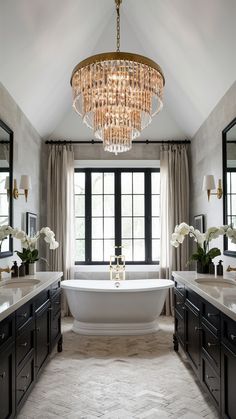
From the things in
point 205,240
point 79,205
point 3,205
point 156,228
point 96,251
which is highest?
point 79,205

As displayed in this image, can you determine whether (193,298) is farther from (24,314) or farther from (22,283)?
(22,283)

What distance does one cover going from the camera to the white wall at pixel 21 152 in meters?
3.82

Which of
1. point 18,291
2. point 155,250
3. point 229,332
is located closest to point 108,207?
point 155,250

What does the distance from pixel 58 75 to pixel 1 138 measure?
4.22 feet

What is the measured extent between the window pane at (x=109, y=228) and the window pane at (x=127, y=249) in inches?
8.7

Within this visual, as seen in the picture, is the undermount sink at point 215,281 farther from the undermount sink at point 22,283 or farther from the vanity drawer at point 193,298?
the undermount sink at point 22,283

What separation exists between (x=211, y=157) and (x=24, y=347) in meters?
3.05

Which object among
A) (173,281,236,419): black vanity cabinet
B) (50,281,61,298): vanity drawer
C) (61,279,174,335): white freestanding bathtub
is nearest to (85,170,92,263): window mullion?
(61,279,174,335): white freestanding bathtub

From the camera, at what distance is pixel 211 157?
4.50 m

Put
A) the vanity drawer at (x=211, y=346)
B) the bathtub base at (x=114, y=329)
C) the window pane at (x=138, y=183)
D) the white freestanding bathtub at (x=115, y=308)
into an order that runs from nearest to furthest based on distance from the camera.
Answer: the vanity drawer at (x=211, y=346), the white freestanding bathtub at (x=115, y=308), the bathtub base at (x=114, y=329), the window pane at (x=138, y=183)

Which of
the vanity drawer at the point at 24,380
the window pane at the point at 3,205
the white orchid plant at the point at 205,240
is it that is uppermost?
the window pane at the point at 3,205

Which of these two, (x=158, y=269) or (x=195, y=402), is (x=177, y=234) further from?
(x=158, y=269)

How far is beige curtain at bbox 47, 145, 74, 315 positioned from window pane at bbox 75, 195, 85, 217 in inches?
10.0

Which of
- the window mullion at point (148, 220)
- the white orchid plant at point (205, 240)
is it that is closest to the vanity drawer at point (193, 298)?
the white orchid plant at point (205, 240)
